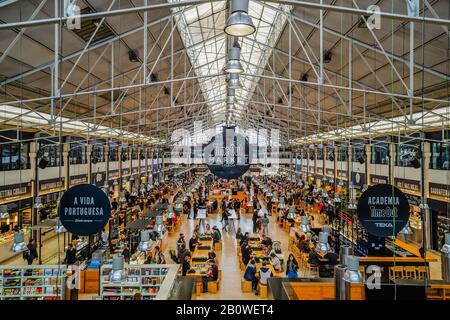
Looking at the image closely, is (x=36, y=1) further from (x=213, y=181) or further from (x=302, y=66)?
(x=213, y=181)

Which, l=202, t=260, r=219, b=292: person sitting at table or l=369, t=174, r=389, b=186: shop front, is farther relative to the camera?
l=369, t=174, r=389, b=186: shop front

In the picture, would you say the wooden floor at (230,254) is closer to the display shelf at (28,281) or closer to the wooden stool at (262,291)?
the wooden stool at (262,291)

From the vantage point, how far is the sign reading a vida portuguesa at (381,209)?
187 inches

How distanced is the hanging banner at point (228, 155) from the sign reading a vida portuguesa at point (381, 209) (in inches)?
468

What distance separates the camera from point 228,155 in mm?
17922

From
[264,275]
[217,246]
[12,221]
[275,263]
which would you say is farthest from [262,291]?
[12,221]

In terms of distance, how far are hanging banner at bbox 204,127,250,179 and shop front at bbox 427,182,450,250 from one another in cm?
814

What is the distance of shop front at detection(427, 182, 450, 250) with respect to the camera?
1269 cm

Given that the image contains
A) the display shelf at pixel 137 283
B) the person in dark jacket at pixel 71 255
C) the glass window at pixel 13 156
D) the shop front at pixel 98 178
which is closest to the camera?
the display shelf at pixel 137 283

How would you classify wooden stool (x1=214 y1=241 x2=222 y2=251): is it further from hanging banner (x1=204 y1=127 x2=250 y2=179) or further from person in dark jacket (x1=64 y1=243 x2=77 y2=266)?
person in dark jacket (x1=64 y1=243 x2=77 y2=266)

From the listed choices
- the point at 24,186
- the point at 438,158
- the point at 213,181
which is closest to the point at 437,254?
the point at 438,158

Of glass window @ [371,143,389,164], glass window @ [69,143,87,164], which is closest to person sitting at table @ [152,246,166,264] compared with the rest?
glass window @ [69,143,87,164]

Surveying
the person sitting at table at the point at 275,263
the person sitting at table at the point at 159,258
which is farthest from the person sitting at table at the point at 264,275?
the person sitting at table at the point at 159,258

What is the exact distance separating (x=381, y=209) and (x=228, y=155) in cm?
1331
